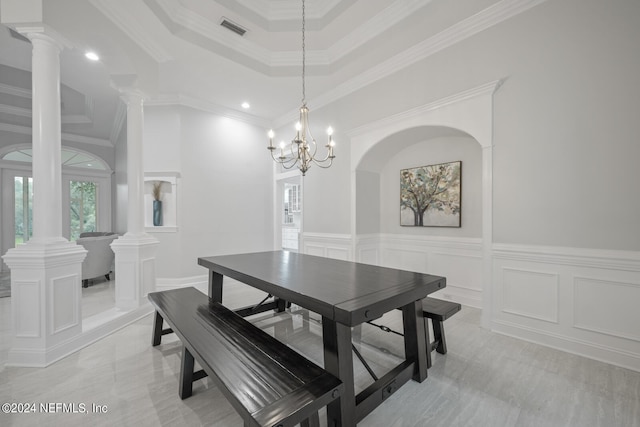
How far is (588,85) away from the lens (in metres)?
2.27

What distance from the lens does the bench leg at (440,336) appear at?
228 centimetres

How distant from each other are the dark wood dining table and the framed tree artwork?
2.01 metres

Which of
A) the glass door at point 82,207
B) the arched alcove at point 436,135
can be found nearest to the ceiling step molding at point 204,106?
the arched alcove at point 436,135

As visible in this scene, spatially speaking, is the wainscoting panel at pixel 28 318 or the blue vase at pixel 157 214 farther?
the blue vase at pixel 157 214

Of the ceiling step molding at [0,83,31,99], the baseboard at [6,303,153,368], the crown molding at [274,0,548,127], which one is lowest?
the baseboard at [6,303,153,368]

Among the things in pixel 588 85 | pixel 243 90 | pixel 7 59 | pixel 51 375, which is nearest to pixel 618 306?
pixel 588 85

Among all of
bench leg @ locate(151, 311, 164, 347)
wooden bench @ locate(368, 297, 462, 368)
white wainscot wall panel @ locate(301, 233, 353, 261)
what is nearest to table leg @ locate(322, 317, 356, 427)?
wooden bench @ locate(368, 297, 462, 368)

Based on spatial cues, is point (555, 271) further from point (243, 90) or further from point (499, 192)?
point (243, 90)

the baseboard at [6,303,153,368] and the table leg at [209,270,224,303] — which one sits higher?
the table leg at [209,270,224,303]

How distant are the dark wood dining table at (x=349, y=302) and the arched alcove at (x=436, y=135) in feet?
4.36

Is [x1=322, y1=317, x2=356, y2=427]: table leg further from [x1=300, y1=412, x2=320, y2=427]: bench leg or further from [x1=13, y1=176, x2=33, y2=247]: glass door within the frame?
[x1=13, y1=176, x2=33, y2=247]: glass door

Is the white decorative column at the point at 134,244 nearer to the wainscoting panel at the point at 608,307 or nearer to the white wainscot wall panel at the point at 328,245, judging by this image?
the white wainscot wall panel at the point at 328,245

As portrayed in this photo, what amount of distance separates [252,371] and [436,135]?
12.0 feet

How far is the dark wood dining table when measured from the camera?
1.44m
